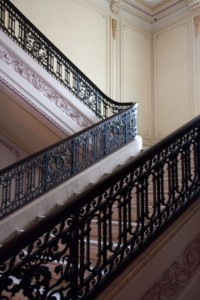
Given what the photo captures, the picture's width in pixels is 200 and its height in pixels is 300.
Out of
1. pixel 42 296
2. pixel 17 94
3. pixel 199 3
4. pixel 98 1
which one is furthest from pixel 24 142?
pixel 199 3

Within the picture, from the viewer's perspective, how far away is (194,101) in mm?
8258

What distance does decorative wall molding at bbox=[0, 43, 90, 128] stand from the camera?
4.94m

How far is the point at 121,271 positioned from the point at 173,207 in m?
0.76

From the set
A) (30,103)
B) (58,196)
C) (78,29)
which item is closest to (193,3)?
(78,29)

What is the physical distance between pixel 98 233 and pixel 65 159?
2.76 meters

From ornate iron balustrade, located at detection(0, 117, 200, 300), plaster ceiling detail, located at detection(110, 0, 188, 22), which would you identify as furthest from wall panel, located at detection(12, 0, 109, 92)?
ornate iron balustrade, located at detection(0, 117, 200, 300)

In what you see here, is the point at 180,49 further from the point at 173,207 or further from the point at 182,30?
the point at 173,207

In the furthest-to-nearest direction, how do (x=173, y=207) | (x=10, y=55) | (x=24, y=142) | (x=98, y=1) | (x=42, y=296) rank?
1. (x=98, y=1)
2. (x=24, y=142)
3. (x=10, y=55)
4. (x=173, y=207)
5. (x=42, y=296)

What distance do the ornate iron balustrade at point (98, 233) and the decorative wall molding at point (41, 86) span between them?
9.32 feet

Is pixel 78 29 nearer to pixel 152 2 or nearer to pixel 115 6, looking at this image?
pixel 115 6

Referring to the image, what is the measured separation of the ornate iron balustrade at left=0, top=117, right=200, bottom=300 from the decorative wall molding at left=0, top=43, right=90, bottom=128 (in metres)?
2.84

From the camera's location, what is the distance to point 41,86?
5.29 m

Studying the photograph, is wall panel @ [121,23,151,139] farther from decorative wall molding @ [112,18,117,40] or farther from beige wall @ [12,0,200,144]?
decorative wall molding @ [112,18,117,40]

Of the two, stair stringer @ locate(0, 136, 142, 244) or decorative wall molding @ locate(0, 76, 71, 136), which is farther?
decorative wall molding @ locate(0, 76, 71, 136)
